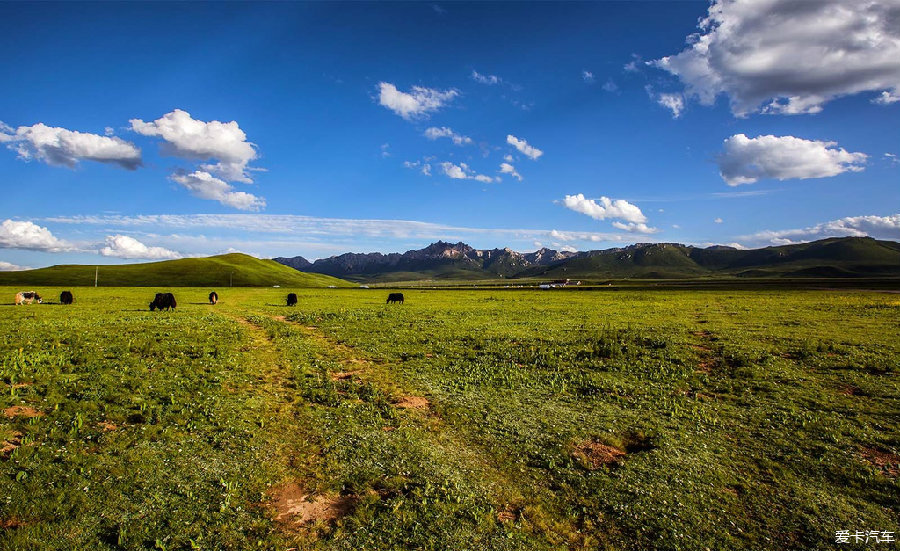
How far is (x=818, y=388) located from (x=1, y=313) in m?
67.5

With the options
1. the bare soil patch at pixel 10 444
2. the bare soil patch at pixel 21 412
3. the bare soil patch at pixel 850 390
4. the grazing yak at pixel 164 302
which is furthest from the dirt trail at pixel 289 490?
the grazing yak at pixel 164 302

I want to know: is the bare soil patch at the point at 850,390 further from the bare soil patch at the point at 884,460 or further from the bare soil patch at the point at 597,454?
the bare soil patch at the point at 597,454

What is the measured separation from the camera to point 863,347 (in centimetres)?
2923

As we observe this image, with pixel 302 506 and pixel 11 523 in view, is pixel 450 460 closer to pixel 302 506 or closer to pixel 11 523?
pixel 302 506

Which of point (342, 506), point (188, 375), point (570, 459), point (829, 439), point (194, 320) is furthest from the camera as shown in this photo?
point (194, 320)

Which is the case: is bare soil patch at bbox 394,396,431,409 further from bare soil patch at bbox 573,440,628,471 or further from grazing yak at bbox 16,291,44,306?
grazing yak at bbox 16,291,44,306

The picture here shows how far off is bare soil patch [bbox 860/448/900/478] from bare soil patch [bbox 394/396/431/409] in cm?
1600

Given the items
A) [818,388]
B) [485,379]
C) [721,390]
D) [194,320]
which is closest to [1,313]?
[194,320]

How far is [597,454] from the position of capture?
14.1m

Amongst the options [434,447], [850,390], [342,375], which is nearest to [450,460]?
[434,447]

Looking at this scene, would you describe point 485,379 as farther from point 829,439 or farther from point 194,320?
point 194,320

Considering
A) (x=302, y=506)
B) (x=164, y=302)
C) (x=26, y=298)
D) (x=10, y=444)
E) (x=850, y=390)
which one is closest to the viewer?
(x=302, y=506)

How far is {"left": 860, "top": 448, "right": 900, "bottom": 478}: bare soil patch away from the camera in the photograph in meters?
13.1

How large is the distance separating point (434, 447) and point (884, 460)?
611 inches
